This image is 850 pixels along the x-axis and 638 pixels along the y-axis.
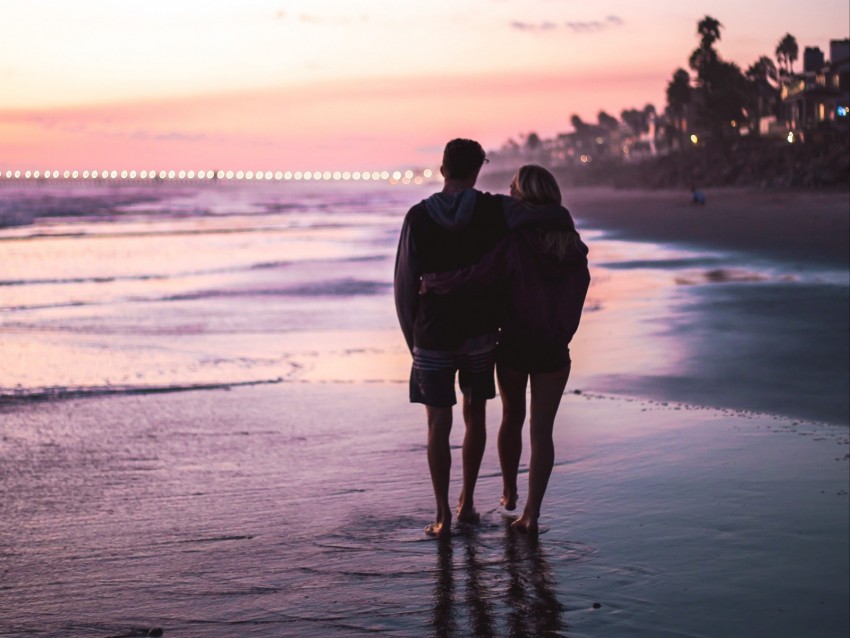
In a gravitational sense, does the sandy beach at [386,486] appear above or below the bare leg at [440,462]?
below

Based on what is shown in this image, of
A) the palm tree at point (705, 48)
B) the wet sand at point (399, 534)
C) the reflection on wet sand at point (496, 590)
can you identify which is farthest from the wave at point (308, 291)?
Result: the palm tree at point (705, 48)

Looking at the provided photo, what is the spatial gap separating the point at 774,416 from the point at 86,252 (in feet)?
85.9

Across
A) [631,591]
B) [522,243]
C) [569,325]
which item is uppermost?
[522,243]

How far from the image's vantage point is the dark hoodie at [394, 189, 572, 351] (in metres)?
4.76

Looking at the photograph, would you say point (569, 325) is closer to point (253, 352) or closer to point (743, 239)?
point (253, 352)

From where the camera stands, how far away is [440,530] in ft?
16.3

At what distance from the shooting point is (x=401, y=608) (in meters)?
4.13

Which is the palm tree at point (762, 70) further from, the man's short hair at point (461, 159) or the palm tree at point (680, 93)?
the man's short hair at point (461, 159)

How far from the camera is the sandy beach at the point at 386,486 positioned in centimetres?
415

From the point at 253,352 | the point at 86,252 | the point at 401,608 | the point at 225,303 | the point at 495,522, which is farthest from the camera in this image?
the point at 86,252

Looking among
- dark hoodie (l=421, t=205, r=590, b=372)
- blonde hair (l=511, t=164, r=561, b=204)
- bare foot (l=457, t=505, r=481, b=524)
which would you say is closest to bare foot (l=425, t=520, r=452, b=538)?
bare foot (l=457, t=505, r=481, b=524)

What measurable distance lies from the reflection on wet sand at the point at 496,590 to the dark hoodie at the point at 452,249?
90 cm

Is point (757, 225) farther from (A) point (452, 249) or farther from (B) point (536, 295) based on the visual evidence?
(A) point (452, 249)

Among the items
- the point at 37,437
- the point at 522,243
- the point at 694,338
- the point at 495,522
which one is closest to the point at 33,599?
the point at 495,522
